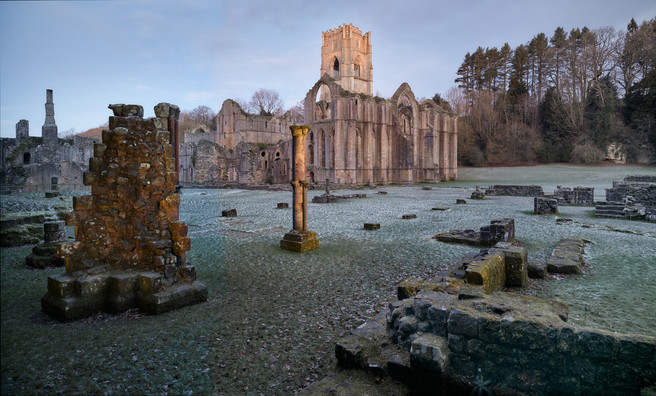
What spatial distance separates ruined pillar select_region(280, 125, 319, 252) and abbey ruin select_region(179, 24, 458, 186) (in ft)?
75.0

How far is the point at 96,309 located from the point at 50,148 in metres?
37.5

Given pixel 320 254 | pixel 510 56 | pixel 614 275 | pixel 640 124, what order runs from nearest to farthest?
pixel 614 275 < pixel 320 254 < pixel 640 124 < pixel 510 56

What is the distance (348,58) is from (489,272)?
64.5 metres

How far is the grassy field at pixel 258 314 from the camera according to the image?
342cm

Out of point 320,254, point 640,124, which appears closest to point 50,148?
point 320,254

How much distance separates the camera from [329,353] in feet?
12.8

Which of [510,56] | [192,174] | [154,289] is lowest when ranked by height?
[154,289]

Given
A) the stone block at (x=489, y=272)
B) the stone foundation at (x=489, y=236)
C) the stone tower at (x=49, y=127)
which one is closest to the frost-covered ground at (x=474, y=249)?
the stone foundation at (x=489, y=236)

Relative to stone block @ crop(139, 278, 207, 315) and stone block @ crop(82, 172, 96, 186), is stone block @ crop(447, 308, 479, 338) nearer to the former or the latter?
stone block @ crop(139, 278, 207, 315)

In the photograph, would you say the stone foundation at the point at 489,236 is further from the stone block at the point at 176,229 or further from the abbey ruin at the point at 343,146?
the abbey ruin at the point at 343,146

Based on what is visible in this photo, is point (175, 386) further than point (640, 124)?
No

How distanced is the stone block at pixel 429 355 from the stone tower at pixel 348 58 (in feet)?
206

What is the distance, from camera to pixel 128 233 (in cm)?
557

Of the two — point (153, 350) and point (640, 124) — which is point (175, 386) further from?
point (640, 124)
